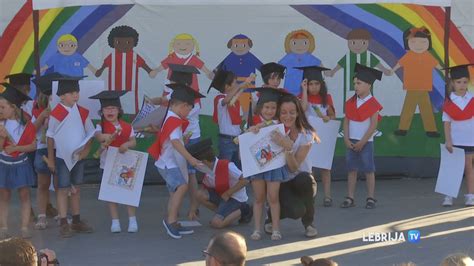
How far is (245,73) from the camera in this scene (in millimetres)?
10461

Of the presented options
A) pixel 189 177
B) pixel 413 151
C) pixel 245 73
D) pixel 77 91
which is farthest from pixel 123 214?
pixel 413 151

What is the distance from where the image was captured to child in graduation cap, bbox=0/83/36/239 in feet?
26.3

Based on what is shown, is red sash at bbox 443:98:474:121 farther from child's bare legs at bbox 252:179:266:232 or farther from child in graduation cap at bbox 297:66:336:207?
child's bare legs at bbox 252:179:266:232

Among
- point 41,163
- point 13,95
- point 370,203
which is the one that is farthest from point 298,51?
point 13,95

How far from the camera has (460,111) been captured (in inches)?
367

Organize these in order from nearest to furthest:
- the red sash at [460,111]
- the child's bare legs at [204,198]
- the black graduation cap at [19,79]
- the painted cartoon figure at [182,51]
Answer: the child's bare legs at [204,198], the black graduation cap at [19,79], the red sash at [460,111], the painted cartoon figure at [182,51]

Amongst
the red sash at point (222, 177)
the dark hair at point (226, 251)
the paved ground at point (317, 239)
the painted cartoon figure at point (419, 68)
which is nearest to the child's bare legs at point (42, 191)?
the paved ground at point (317, 239)

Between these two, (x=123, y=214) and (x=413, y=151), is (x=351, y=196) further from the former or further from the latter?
(x=123, y=214)

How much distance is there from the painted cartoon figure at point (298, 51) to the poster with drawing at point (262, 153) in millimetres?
2774

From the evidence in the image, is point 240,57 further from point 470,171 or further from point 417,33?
point 470,171

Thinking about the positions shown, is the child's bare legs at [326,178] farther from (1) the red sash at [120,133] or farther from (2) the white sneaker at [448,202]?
(1) the red sash at [120,133]

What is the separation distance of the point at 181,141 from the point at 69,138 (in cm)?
109

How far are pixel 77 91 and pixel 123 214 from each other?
1.68 meters

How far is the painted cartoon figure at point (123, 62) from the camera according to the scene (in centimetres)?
1042
